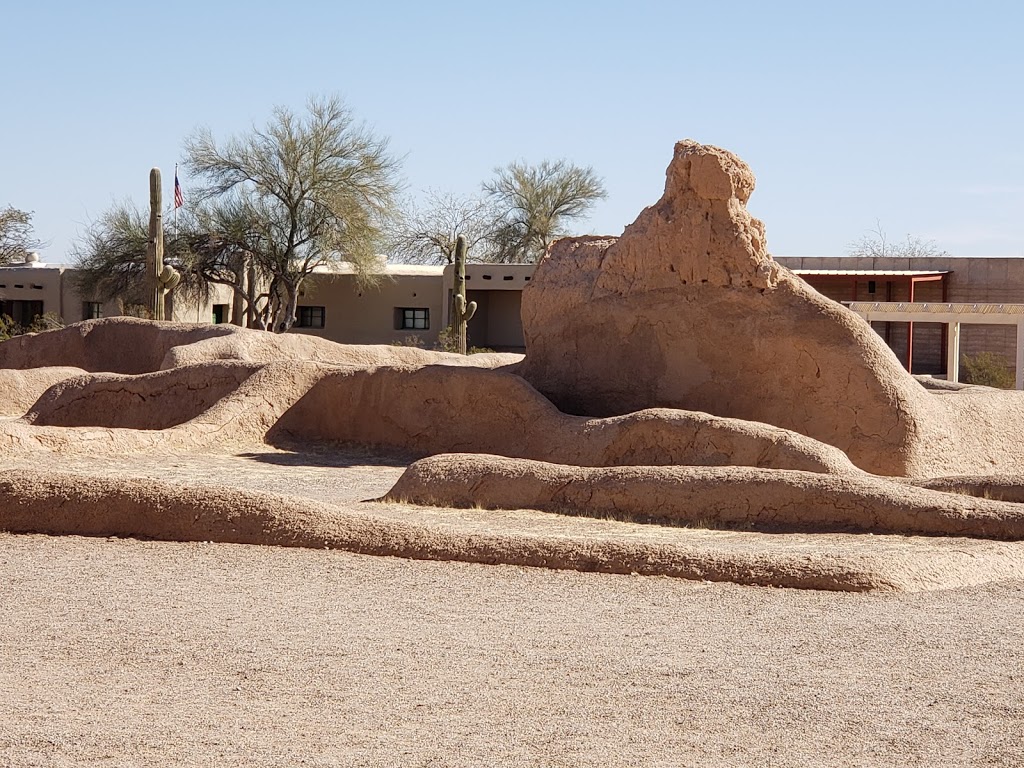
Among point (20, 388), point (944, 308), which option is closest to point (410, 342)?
point (944, 308)

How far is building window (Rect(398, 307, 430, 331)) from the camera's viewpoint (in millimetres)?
37062

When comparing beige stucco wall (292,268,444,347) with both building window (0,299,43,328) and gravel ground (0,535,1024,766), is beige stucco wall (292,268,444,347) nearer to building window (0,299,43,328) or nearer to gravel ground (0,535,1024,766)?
building window (0,299,43,328)

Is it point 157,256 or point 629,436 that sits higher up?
point 157,256

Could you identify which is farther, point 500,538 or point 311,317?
point 311,317

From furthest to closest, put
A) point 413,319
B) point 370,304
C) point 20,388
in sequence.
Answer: point 413,319, point 370,304, point 20,388

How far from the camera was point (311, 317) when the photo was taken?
37.6 metres

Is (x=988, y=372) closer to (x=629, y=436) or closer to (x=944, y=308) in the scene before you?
(x=944, y=308)

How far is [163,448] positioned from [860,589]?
27.0 feet

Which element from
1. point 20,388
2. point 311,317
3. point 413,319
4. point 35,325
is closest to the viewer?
point 20,388

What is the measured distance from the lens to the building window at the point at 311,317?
123 feet

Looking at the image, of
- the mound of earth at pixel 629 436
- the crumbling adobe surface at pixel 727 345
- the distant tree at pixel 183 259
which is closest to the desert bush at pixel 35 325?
the distant tree at pixel 183 259

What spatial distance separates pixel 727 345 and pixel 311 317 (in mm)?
26056

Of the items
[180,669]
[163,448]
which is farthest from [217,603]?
[163,448]

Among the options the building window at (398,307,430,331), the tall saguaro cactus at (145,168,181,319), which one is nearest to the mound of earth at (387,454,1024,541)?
the tall saguaro cactus at (145,168,181,319)
